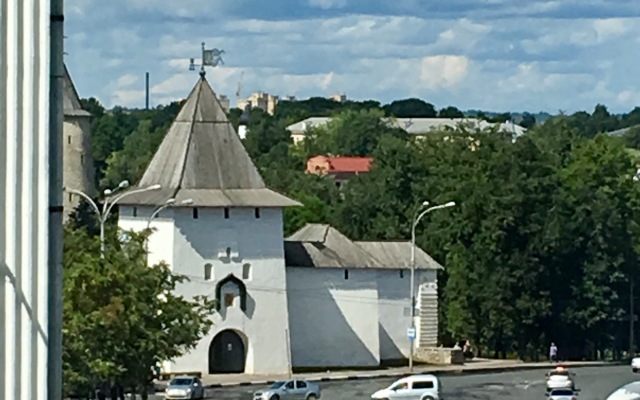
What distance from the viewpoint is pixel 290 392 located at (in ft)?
154

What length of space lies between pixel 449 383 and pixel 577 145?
4977 cm

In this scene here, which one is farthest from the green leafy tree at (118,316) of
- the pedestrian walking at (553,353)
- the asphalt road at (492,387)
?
the pedestrian walking at (553,353)

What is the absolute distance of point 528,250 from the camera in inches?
3061

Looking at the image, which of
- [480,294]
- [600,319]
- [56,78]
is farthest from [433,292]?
[56,78]

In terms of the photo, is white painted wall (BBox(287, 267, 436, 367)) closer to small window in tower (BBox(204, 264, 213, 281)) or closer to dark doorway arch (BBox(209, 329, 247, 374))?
dark doorway arch (BBox(209, 329, 247, 374))

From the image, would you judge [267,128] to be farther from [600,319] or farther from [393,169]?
[600,319]

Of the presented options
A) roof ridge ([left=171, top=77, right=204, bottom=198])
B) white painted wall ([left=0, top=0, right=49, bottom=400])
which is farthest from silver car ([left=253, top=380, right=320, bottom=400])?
white painted wall ([left=0, top=0, right=49, bottom=400])

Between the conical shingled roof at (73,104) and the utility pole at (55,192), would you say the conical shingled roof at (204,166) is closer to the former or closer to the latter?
the conical shingled roof at (73,104)

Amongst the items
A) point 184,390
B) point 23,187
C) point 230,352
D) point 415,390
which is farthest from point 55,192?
point 230,352

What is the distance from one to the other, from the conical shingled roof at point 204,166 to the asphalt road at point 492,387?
9.31m

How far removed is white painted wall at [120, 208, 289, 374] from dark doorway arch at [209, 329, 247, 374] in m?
0.48

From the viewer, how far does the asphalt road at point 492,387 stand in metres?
49.5

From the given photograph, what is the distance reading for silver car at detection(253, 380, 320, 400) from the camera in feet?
152

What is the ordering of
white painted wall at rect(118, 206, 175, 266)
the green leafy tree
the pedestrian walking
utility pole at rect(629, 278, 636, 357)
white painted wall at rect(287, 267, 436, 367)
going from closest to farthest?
the green leafy tree
white painted wall at rect(118, 206, 175, 266)
white painted wall at rect(287, 267, 436, 367)
the pedestrian walking
utility pole at rect(629, 278, 636, 357)
